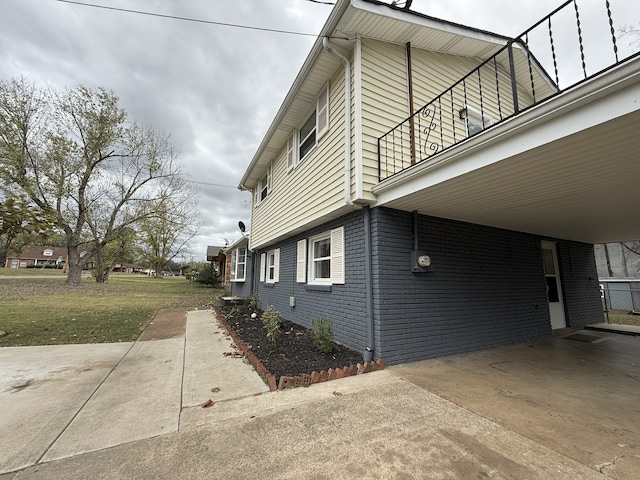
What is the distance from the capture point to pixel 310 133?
6.24 meters

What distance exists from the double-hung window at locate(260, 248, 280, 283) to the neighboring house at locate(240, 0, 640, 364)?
1854 millimetres

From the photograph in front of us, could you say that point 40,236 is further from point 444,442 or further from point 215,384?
point 444,442

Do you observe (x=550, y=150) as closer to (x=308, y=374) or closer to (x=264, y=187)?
(x=308, y=374)

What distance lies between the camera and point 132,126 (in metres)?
18.4

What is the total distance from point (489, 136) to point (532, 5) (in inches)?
161

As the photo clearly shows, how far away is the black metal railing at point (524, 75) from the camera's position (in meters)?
2.53

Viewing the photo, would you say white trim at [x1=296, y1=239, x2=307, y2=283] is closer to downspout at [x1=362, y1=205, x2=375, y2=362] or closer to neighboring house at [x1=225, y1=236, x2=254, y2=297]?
downspout at [x1=362, y1=205, x2=375, y2=362]

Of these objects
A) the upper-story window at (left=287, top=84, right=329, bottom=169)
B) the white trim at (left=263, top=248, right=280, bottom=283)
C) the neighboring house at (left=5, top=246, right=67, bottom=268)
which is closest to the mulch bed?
the white trim at (left=263, top=248, right=280, bottom=283)

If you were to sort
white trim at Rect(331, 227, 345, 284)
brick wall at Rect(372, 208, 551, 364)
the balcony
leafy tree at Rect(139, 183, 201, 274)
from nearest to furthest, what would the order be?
the balcony
brick wall at Rect(372, 208, 551, 364)
white trim at Rect(331, 227, 345, 284)
leafy tree at Rect(139, 183, 201, 274)

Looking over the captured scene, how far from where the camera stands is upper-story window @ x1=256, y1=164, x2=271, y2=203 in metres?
9.13

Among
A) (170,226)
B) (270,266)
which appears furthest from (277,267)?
(170,226)

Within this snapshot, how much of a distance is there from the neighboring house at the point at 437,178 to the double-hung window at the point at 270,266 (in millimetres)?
1854

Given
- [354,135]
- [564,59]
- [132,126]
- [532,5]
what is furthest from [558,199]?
[132,126]

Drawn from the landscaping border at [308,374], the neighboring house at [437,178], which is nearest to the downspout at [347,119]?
the neighboring house at [437,178]
